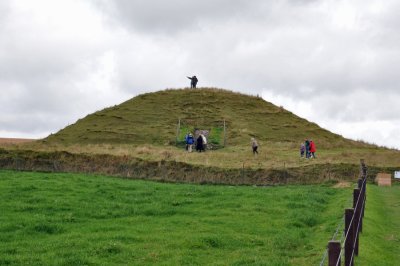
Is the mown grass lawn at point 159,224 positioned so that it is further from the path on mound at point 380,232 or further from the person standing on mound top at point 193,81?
the person standing on mound top at point 193,81

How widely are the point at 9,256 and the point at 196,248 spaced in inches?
216

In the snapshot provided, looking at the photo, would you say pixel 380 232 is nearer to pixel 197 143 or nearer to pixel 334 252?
pixel 334 252

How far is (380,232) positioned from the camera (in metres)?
19.3

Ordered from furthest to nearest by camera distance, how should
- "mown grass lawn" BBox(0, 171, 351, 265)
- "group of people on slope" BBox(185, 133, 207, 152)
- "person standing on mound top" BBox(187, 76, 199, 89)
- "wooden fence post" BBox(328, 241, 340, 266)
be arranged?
"person standing on mound top" BBox(187, 76, 199, 89) → "group of people on slope" BBox(185, 133, 207, 152) → "mown grass lawn" BBox(0, 171, 351, 265) → "wooden fence post" BBox(328, 241, 340, 266)

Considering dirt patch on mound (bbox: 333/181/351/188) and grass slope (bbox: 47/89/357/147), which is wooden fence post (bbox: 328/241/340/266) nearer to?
dirt patch on mound (bbox: 333/181/351/188)

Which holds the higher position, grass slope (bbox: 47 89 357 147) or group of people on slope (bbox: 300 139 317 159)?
grass slope (bbox: 47 89 357 147)

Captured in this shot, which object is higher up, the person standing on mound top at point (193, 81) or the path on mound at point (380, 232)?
the person standing on mound top at point (193, 81)

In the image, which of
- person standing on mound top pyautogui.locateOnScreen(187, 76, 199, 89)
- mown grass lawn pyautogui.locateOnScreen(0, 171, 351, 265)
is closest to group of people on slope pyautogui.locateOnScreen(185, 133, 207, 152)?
mown grass lawn pyautogui.locateOnScreen(0, 171, 351, 265)

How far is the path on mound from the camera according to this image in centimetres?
1537

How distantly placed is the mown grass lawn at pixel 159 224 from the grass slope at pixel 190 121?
31.0m

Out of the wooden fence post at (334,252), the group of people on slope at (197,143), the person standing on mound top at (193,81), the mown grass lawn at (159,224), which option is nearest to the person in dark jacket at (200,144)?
the group of people on slope at (197,143)

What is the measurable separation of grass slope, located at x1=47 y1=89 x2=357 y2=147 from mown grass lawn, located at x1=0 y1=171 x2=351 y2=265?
31.0m

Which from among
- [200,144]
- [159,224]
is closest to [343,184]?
[159,224]

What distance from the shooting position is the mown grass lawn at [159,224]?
16.2m
